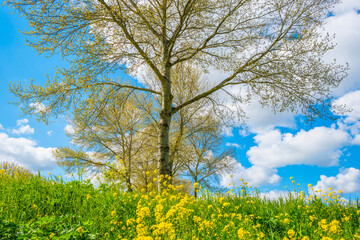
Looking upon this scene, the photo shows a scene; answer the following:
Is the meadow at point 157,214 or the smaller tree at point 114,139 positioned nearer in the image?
the meadow at point 157,214

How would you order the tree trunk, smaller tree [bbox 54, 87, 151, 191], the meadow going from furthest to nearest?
smaller tree [bbox 54, 87, 151, 191] < the tree trunk < the meadow

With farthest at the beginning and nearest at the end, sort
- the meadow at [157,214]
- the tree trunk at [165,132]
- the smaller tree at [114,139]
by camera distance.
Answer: the smaller tree at [114,139] < the tree trunk at [165,132] < the meadow at [157,214]

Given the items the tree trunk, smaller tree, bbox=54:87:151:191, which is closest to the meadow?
the tree trunk

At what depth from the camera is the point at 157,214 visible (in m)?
4.18

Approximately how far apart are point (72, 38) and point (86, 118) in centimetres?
289

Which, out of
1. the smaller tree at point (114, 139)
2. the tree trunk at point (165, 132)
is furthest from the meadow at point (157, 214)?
the smaller tree at point (114, 139)

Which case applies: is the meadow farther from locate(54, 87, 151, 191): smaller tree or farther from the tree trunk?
locate(54, 87, 151, 191): smaller tree

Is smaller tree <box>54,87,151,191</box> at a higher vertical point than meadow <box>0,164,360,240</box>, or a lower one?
higher

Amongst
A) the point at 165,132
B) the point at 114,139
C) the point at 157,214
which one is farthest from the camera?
the point at 114,139

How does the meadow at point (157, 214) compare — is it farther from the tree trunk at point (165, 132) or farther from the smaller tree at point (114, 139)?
the smaller tree at point (114, 139)

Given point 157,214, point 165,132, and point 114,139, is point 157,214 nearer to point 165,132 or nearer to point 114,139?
point 165,132

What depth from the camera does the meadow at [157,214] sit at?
12.2 feet

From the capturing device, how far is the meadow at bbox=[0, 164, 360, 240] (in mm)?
3732

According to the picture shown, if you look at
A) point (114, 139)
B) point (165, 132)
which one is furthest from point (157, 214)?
point (114, 139)
